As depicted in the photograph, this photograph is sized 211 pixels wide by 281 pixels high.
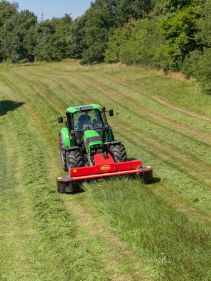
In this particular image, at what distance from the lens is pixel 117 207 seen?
10664 millimetres

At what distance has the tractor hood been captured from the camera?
44.7ft

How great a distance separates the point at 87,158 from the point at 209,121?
11938mm

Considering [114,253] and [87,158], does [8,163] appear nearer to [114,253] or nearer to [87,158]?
[87,158]

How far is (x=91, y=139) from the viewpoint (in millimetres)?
13750

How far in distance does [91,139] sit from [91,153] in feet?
1.34

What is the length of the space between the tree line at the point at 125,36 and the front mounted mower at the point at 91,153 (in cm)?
1531

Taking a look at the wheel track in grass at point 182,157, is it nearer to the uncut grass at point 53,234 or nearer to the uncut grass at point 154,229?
the uncut grass at point 154,229

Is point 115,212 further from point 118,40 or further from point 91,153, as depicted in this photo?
point 118,40

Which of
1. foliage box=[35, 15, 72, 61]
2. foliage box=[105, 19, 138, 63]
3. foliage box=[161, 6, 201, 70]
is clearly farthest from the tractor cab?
foliage box=[35, 15, 72, 61]

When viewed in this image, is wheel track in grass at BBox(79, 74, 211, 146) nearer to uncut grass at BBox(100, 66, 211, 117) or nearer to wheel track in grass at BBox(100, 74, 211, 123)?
wheel track in grass at BBox(100, 74, 211, 123)

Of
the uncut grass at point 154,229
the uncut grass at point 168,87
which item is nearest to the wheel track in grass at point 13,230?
the uncut grass at point 154,229

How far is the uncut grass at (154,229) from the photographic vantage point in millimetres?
7457

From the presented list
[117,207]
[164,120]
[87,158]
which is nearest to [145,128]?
[164,120]

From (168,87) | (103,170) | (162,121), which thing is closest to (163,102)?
(168,87)
